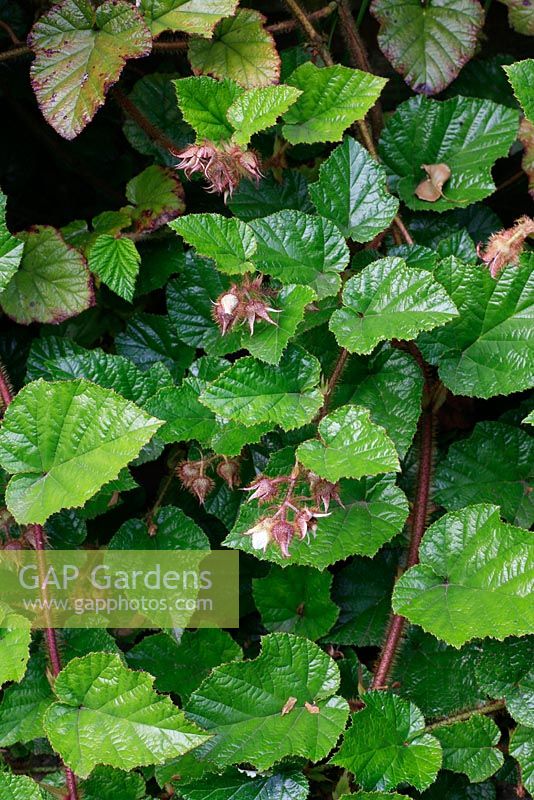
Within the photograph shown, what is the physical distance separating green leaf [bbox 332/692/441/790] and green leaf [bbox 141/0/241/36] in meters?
1.41

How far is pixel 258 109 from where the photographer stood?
1.71 meters

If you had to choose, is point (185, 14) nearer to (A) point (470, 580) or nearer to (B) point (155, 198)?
(B) point (155, 198)

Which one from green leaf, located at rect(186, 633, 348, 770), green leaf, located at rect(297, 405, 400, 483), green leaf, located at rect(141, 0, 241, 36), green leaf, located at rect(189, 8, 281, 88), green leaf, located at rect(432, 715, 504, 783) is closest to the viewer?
green leaf, located at rect(297, 405, 400, 483)

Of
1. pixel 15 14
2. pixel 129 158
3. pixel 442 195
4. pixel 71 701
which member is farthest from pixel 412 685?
pixel 15 14

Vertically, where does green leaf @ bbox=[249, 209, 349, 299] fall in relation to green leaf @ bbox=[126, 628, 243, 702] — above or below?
above

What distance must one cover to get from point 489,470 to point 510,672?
0.43 meters

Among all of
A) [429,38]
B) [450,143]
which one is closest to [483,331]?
[450,143]

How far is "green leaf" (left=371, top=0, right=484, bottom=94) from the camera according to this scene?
2021 millimetres

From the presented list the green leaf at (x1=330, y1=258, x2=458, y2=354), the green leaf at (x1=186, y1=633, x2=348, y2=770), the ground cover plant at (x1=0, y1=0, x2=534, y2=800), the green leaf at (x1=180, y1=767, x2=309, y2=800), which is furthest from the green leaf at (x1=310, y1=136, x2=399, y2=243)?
the green leaf at (x1=180, y1=767, x2=309, y2=800)

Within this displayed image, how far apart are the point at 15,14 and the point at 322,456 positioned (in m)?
1.56

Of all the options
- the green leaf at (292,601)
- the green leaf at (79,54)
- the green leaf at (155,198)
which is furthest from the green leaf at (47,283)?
the green leaf at (292,601)

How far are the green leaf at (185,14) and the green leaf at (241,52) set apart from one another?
0.12 metres

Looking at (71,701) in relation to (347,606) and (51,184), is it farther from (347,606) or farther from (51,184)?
(51,184)

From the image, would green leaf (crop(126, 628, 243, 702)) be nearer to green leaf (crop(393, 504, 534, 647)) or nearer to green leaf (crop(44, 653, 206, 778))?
green leaf (crop(44, 653, 206, 778))
